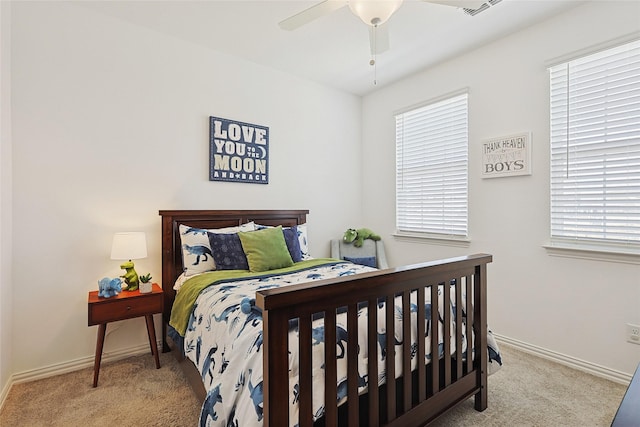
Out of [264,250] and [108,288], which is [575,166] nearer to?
[264,250]

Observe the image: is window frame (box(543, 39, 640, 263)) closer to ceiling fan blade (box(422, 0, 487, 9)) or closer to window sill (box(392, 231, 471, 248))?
window sill (box(392, 231, 471, 248))

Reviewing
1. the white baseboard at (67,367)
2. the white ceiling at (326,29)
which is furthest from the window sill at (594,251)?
the white baseboard at (67,367)

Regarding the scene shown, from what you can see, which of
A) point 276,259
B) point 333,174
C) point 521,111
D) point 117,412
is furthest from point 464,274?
point 333,174

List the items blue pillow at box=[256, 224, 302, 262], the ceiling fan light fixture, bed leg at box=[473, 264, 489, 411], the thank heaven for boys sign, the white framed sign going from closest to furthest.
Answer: the ceiling fan light fixture, bed leg at box=[473, 264, 489, 411], the white framed sign, blue pillow at box=[256, 224, 302, 262], the thank heaven for boys sign

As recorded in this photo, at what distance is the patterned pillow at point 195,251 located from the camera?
246cm

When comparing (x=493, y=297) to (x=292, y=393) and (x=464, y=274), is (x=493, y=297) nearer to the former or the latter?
(x=464, y=274)

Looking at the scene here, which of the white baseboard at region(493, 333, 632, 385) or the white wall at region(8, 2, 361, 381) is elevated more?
the white wall at region(8, 2, 361, 381)

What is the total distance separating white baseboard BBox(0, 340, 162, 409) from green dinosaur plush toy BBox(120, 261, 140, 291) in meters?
0.57

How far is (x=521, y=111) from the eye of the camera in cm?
261

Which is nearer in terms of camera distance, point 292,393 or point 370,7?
point 292,393

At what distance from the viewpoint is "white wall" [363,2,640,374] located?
2.17m

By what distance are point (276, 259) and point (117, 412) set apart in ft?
4.25

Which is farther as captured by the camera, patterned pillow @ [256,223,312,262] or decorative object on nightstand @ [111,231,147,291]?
patterned pillow @ [256,223,312,262]

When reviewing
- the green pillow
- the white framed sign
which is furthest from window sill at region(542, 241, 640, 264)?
the green pillow
